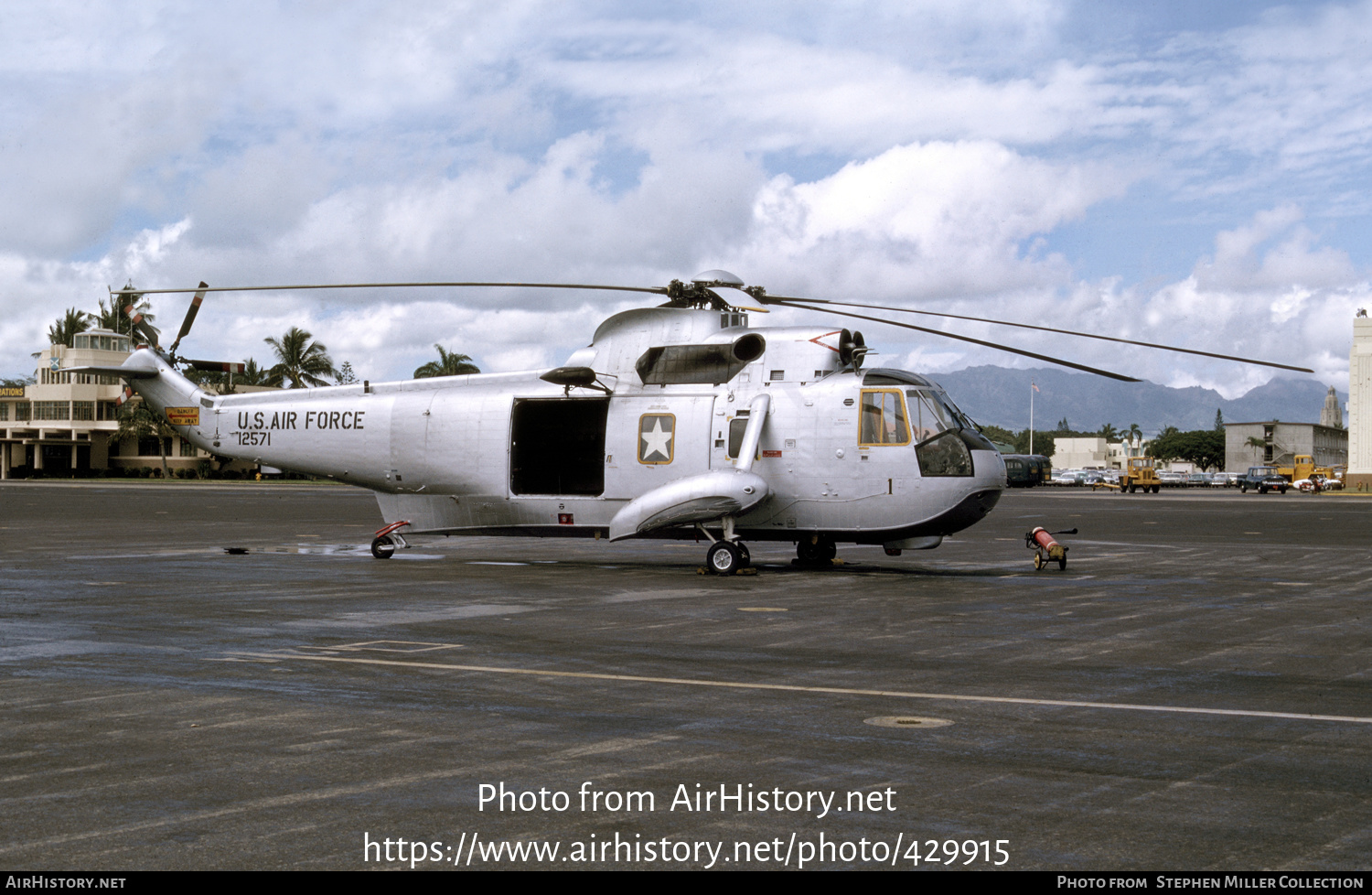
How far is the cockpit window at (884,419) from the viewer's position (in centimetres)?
2205

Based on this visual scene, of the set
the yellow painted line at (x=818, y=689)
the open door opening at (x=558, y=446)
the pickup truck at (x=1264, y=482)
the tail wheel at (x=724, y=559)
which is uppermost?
the open door opening at (x=558, y=446)

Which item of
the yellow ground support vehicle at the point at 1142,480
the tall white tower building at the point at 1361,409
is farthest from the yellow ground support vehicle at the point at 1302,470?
the yellow ground support vehicle at the point at 1142,480

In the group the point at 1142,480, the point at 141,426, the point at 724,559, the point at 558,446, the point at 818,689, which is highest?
the point at 141,426

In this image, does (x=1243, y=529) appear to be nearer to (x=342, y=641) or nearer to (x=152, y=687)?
(x=342, y=641)

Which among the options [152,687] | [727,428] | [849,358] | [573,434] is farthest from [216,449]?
[152,687]

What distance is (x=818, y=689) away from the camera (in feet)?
34.0

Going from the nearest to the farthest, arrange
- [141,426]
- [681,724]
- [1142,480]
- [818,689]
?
[681,724], [818,689], [1142,480], [141,426]

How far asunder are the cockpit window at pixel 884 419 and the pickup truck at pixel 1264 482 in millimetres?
87632

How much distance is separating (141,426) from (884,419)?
10053 centimetres

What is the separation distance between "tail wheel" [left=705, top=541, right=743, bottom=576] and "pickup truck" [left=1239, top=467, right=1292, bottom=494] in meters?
89.3

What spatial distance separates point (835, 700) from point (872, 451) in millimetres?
12666

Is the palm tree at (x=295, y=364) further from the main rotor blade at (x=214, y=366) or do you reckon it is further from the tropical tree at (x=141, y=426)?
the main rotor blade at (x=214, y=366)

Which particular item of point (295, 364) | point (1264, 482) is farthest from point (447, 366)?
point (1264, 482)

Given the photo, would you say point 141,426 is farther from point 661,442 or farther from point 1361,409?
point 1361,409
